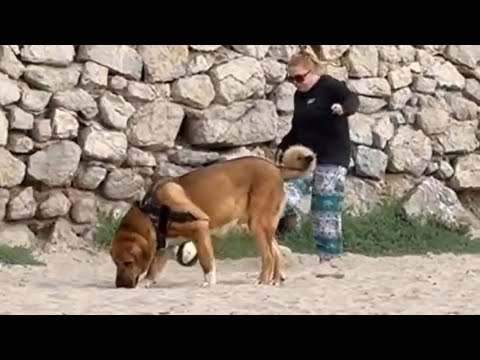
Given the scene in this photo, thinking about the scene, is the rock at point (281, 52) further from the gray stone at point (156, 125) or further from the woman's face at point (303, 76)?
the woman's face at point (303, 76)

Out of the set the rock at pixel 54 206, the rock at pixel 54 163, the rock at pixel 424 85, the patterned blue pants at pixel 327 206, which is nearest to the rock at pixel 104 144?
the rock at pixel 54 163

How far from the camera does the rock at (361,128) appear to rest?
35.8 ft

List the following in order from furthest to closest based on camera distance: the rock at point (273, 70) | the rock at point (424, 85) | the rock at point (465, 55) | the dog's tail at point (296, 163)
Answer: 1. the rock at point (465, 55)
2. the rock at point (424, 85)
3. the rock at point (273, 70)
4. the dog's tail at point (296, 163)

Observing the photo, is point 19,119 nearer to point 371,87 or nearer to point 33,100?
point 33,100

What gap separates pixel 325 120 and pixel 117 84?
2126 millimetres

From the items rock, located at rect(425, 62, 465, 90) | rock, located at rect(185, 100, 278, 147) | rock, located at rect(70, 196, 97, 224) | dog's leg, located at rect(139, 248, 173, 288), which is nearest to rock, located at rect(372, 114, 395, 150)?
rock, located at rect(425, 62, 465, 90)

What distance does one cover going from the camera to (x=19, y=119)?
9.52m

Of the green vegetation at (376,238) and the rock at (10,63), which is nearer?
the rock at (10,63)

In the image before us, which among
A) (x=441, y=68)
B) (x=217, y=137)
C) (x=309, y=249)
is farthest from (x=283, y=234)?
(x=441, y=68)

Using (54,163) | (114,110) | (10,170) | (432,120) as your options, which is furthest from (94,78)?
(432,120)

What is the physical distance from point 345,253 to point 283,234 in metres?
0.64

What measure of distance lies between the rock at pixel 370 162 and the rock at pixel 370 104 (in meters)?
0.35

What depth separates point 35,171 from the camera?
9586 millimetres

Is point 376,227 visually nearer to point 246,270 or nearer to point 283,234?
point 283,234
